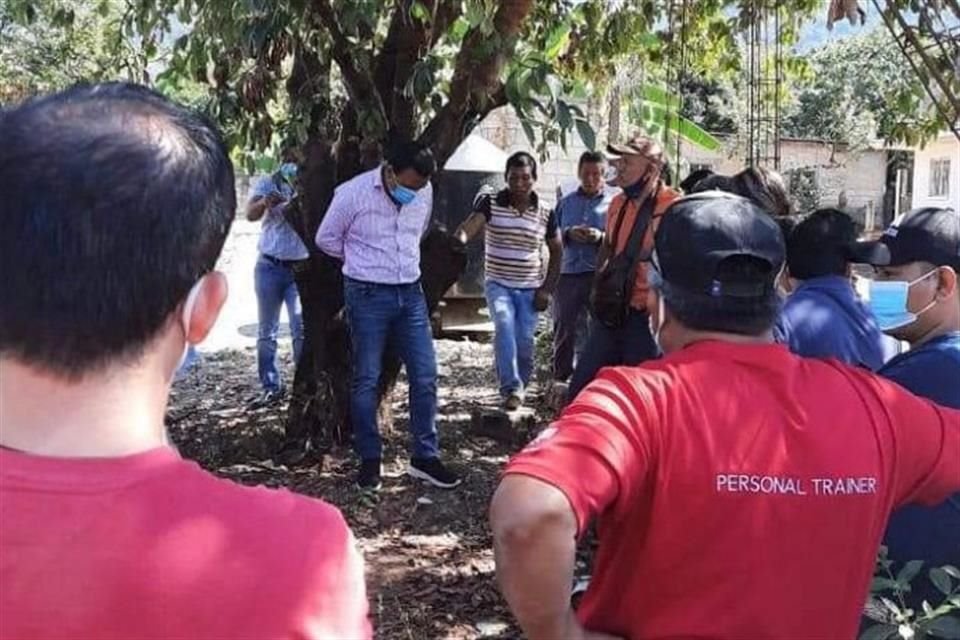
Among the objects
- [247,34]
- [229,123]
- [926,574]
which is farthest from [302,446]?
[926,574]

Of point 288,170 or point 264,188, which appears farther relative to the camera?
point 264,188

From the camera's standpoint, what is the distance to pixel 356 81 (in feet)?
18.0

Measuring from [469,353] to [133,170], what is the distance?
8.76 metres

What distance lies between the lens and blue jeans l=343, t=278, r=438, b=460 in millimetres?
5109

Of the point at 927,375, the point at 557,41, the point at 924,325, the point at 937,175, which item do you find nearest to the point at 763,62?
the point at 557,41

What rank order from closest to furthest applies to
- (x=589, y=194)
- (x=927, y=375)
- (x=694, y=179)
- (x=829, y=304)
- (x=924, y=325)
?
1. (x=927, y=375)
2. (x=924, y=325)
3. (x=829, y=304)
4. (x=694, y=179)
5. (x=589, y=194)

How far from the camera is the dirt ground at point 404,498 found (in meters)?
4.16

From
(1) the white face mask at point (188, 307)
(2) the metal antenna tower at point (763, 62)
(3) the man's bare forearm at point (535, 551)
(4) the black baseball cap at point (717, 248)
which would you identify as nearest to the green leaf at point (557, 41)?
(2) the metal antenna tower at point (763, 62)

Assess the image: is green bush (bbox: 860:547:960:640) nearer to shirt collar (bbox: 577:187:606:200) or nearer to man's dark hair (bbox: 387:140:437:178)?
man's dark hair (bbox: 387:140:437:178)

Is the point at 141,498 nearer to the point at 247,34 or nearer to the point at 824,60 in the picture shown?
the point at 247,34

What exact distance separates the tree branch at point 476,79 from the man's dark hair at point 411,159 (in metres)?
0.53

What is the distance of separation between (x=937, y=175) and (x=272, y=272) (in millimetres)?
23232

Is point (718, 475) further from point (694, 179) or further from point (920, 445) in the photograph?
point (694, 179)

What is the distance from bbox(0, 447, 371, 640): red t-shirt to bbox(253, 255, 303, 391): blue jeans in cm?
585
